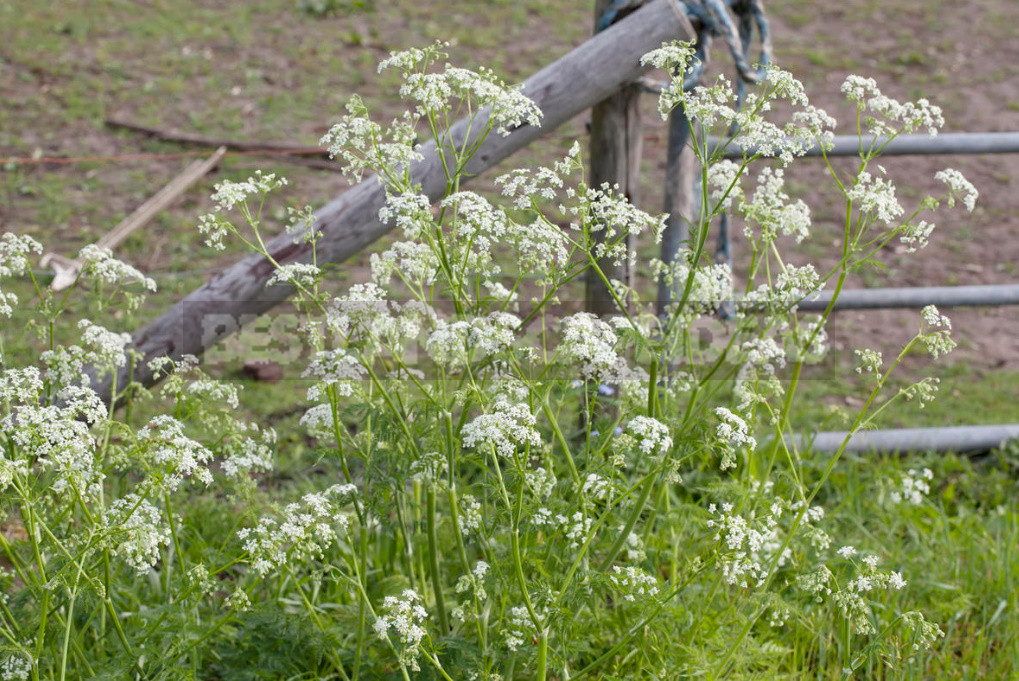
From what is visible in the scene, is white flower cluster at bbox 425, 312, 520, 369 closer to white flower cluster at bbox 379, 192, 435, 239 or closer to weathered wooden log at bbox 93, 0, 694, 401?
white flower cluster at bbox 379, 192, 435, 239

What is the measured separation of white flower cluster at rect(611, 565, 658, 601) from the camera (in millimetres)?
→ 2326

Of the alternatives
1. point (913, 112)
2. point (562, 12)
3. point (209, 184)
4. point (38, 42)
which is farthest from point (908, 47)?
point (38, 42)

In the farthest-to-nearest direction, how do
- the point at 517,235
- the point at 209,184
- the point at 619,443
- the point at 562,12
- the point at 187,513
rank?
the point at 562,12, the point at 209,184, the point at 187,513, the point at 517,235, the point at 619,443

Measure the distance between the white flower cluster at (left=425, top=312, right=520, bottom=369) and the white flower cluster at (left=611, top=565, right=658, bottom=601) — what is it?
592mm

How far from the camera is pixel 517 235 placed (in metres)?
2.51

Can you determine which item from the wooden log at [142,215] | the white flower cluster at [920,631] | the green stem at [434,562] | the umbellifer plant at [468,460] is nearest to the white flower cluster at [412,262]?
the umbellifer plant at [468,460]

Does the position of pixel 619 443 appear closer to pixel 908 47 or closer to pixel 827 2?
pixel 908 47

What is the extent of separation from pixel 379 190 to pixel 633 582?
1787 millimetres

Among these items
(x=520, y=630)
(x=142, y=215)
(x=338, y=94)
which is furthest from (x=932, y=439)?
(x=338, y=94)

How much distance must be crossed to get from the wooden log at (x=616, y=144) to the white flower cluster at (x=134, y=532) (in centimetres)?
186

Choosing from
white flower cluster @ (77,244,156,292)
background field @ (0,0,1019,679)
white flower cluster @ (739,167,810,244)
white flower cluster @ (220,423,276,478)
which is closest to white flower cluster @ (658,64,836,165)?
white flower cluster @ (739,167,810,244)

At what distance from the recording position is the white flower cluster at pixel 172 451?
7.40 feet

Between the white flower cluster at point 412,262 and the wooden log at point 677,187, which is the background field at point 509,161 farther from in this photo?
the white flower cluster at point 412,262

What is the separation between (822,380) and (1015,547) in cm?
160
